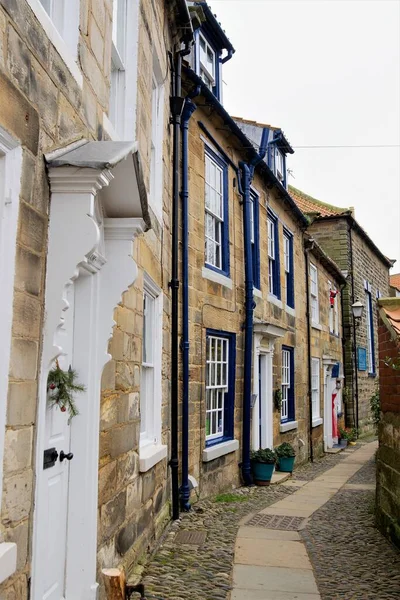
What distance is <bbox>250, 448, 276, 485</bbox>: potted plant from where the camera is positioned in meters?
10.2

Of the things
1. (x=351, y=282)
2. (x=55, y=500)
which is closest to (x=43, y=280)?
(x=55, y=500)

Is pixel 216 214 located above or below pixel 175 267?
above

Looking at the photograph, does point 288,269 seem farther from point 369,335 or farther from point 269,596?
point 369,335

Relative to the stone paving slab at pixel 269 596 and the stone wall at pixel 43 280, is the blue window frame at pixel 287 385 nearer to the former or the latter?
the stone wall at pixel 43 280

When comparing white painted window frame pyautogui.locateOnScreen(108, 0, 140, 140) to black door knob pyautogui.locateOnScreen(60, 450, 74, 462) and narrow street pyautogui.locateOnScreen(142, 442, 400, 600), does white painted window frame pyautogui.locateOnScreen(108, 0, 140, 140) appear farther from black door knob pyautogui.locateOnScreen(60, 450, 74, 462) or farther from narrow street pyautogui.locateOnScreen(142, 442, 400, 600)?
narrow street pyautogui.locateOnScreen(142, 442, 400, 600)

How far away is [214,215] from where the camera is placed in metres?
9.51

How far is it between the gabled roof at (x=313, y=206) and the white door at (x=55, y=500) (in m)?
18.7

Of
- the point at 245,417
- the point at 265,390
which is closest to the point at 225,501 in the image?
the point at 245,417

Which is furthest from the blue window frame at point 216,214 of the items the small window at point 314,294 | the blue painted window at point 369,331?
the blue painted window at point 369,331

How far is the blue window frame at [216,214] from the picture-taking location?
9.41 m

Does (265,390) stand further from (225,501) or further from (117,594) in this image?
(117,594)

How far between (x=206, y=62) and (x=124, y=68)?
5.52 m

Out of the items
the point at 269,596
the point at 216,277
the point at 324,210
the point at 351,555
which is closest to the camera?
the point at 269,596

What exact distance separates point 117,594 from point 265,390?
9.22m
